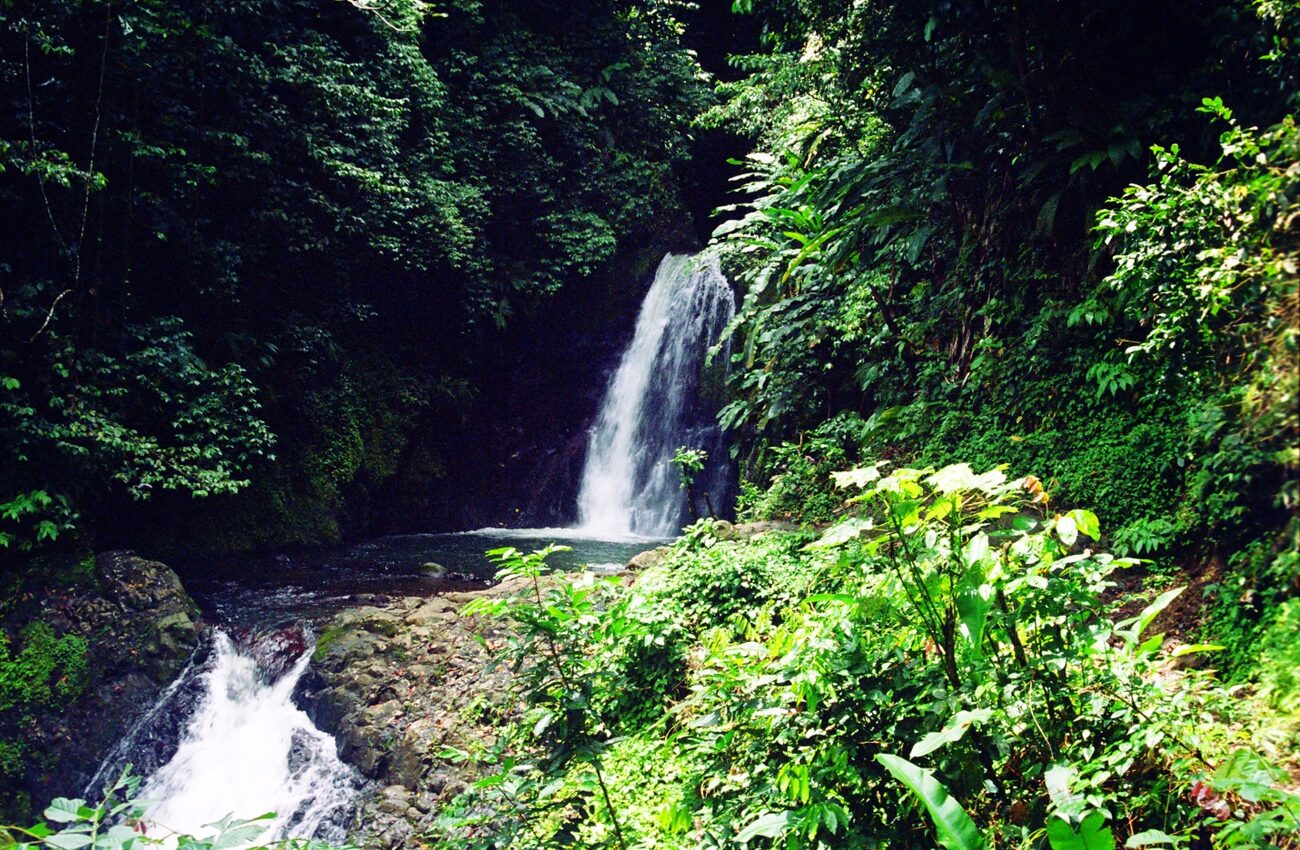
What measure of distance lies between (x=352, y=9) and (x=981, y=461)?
10100mm

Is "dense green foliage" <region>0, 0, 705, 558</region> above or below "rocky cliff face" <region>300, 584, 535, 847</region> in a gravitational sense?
above

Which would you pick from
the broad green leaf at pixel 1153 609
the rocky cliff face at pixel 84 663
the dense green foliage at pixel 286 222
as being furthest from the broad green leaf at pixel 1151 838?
the dense green foliage at pixel 286 222

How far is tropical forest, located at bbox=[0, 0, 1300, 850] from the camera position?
7.40 feet

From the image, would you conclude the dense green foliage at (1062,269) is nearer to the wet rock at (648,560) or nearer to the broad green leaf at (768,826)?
the wet rock at (648,560)

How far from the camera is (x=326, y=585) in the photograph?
845 centimetres

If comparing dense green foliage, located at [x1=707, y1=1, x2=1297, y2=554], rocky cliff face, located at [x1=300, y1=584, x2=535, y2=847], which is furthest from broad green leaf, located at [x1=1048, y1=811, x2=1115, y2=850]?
rocky cliff face, located at [x1=300, y1=584, x2=535, y2=847]

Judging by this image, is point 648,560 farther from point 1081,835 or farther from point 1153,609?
point 1081,835

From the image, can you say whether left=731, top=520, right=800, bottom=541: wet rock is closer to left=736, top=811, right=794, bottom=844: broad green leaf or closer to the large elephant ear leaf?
left=736, top=811, right=794, bottom=844: broad green leaf

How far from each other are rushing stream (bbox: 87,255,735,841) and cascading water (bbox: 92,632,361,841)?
10 mm

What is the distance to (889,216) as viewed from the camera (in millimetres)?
5316

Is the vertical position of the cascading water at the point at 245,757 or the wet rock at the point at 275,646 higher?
the wet rock at the point at 275,646

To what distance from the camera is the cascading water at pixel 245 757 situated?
5.27 metres

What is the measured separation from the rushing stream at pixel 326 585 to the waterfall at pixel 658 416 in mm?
24

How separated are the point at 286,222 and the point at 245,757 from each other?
22.0 feet
